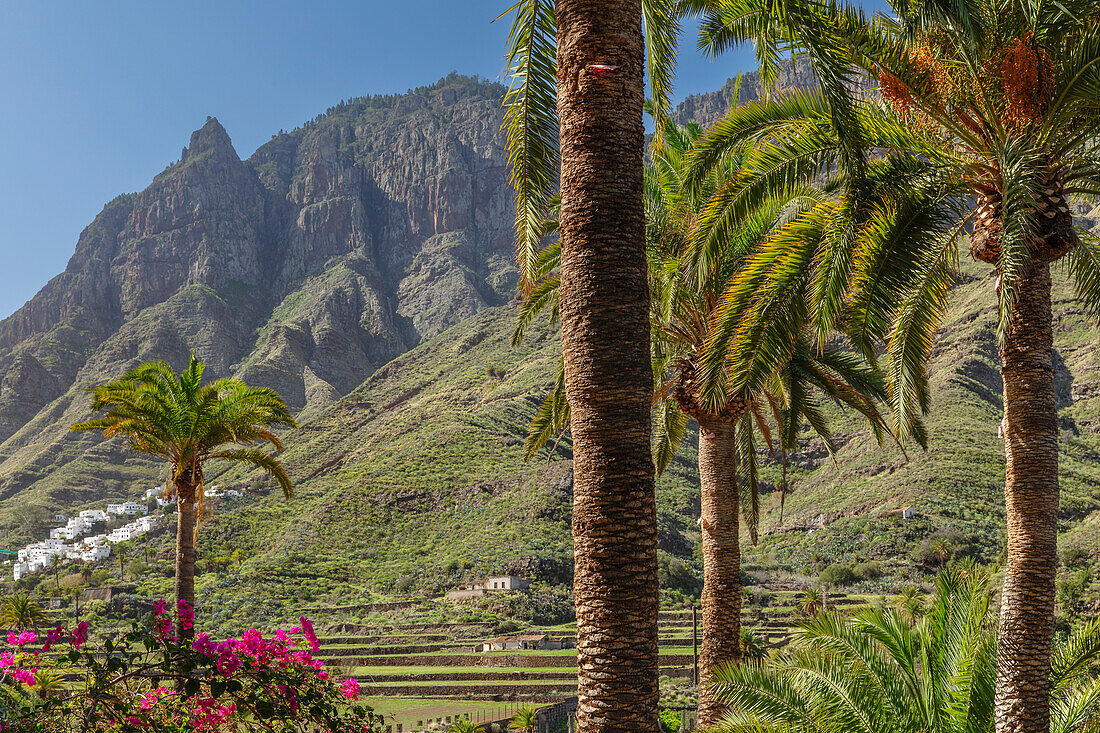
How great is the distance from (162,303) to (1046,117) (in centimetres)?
18213

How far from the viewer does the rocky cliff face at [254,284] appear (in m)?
151

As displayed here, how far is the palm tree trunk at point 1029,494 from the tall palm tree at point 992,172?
1cm

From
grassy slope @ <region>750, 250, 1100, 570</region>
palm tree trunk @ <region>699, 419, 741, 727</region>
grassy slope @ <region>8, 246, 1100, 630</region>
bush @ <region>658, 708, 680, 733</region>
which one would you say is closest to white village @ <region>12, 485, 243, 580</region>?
grassy slope @ <region>8, 246, 1100, 630</region>

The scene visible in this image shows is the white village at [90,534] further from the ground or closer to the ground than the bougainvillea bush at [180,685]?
further from the ground

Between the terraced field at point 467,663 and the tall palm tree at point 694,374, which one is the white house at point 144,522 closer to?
the terraced field at point 467,663

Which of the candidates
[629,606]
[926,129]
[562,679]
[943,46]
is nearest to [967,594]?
[926,129]

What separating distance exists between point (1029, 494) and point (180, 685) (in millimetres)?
6818

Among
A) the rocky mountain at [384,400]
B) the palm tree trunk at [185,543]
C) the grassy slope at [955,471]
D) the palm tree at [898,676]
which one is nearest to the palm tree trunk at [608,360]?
the palm tree at [898,676]

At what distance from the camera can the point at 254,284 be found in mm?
179625

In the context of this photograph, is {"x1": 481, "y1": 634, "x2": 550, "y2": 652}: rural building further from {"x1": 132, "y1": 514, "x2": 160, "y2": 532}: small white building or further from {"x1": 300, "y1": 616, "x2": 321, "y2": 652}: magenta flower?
{"x1": 132, "y1": 514, "x2": 160, "y2": 532}: small white building

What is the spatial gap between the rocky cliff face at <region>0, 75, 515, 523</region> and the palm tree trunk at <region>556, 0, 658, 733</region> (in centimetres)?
14312

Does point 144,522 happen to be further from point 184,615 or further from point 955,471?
point 184,615

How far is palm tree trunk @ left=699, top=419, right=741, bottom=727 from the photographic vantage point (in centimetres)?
1184

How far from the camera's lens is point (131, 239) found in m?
185
